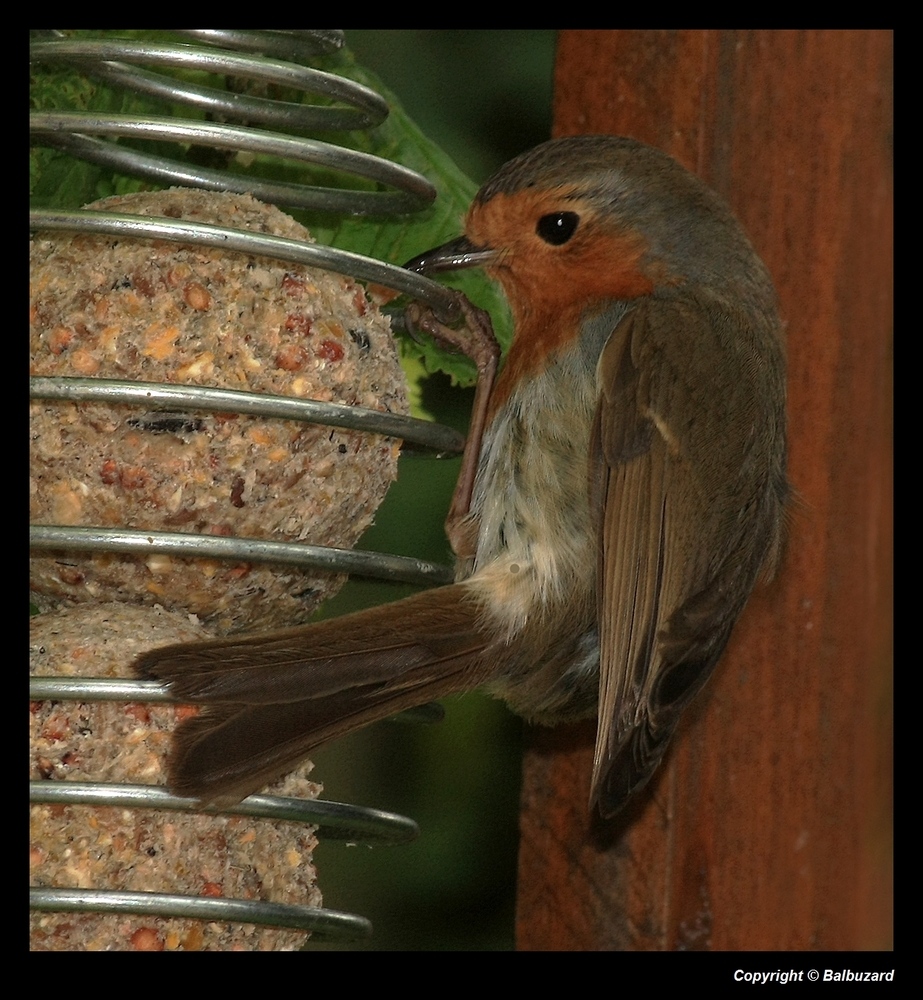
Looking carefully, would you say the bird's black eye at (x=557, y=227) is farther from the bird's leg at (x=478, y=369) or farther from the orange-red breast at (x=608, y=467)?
the bird's leg at (x=478, y=369)

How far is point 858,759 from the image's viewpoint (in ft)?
8.59

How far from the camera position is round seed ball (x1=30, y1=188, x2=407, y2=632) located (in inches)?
77.5

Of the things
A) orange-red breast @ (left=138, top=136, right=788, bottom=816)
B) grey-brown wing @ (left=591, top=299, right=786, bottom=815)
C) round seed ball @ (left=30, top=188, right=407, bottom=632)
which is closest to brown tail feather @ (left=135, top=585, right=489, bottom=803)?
orange-red breast @ (left=138, top=136, right=788, bottom=816)

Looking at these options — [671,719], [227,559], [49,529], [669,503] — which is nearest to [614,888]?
Result: [671,719]

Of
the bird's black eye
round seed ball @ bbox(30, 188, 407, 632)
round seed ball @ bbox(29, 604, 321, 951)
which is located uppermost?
the bird's black eye

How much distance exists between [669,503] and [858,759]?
56cm

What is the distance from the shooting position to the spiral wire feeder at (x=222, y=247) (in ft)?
6.12

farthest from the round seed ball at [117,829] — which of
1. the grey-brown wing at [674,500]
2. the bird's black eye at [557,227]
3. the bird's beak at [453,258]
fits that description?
the bird's black eye at [557,227]

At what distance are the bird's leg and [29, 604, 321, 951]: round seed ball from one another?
2.41ft

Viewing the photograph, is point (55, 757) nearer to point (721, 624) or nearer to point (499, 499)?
point (499, 499)

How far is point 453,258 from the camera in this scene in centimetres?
259

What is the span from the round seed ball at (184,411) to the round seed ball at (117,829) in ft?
0.39

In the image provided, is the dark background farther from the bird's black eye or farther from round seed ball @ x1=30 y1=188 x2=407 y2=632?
round seed ball @ x1=30 y1=188 x2=407 y2=632

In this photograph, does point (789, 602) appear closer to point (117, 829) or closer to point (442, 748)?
point (442, 748)
